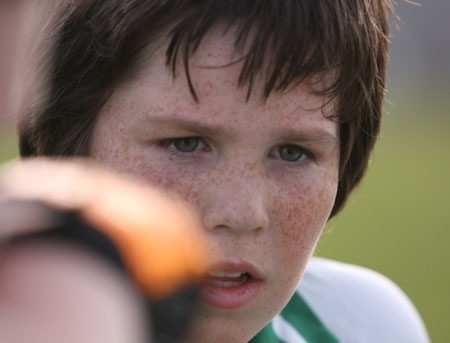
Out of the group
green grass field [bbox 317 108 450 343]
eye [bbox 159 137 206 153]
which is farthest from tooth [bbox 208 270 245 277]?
green grass field [bbox 317 108 450 343]

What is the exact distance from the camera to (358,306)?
175 cm

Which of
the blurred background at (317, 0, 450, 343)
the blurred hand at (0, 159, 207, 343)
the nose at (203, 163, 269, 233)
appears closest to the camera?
the blurred hand at (0, 159, 207, 343)

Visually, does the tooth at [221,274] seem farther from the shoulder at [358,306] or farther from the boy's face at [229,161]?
the shoulder at [358,306]

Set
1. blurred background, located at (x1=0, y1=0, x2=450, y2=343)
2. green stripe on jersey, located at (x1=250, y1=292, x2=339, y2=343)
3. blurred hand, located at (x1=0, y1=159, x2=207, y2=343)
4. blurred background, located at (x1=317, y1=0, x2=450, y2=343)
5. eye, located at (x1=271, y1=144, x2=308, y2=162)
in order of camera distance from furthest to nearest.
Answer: blurred background, located at (x1=317, y1=0, x2=450, y2=343), blurred background, located at (x1=0, y1=0, x2=450, y2=343), green stripe on jersey, located at (x1=250, y1=292, x2=339, y2=343), eye, located at (x1=271, y1=144, x2=308, y2=162), blurred hand, located at (x1=0, y1=159, x2=207, y2=343)

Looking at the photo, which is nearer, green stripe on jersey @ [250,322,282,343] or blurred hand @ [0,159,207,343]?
blurred hand @ [0,159,207,343]

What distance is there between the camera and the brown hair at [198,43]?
105 cm

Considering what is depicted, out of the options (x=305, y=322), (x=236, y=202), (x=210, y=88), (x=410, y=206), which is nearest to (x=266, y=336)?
(x=305, y=322)

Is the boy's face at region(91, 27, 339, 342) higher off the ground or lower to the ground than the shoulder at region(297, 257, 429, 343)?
higher

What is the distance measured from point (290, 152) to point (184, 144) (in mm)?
187

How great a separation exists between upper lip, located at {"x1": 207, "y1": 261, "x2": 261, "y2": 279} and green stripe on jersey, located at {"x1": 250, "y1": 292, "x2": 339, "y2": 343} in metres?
0.55

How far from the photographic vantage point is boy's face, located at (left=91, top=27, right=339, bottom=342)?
1.03 metres

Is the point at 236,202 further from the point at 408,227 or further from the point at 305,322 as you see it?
the point at 408,227

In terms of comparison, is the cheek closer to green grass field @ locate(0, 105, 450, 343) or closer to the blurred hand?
the blurred hand

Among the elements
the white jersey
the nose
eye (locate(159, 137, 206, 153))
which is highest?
eye (locate(159, 137, 206, 153))
